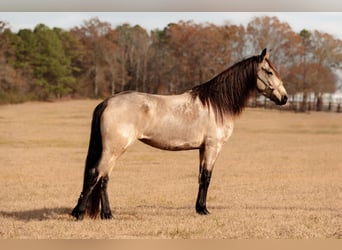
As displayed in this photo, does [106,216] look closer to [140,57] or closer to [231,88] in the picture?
[231,88]

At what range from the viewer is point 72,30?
140ft

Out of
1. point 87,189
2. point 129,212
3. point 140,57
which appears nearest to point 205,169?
point 129,212

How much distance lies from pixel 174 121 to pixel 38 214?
2859mm

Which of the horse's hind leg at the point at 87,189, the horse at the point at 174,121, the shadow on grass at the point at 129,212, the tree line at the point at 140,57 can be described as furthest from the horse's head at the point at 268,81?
the tree line at the point at 140,57

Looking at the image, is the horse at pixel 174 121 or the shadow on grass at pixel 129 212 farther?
the shadow on grass at pixel 129 212

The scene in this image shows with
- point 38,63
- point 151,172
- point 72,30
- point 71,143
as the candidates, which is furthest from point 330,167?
point 72,30

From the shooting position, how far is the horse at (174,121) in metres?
7.20

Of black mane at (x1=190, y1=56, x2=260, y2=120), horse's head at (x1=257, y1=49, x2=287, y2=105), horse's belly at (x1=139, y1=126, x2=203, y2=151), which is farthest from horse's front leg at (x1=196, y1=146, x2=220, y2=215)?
horse's head at (x1=257, y1=49, x2=287, y2=105)

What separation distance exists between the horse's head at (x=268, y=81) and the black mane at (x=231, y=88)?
0.09 metres

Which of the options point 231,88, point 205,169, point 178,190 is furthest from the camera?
point 178,190

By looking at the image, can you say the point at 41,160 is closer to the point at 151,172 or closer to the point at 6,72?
the point at 151,172

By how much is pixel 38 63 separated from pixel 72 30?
6305 millimetres

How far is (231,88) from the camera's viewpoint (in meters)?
8.02

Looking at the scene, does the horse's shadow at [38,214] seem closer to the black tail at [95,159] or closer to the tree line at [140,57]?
the black tail at [95,159]
